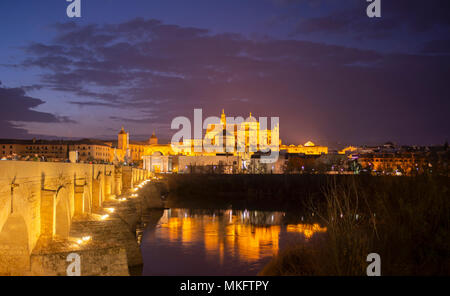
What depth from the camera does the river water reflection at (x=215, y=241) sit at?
18547 millimetres

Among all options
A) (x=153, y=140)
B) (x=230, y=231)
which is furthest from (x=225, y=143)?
(x=230, y=231)

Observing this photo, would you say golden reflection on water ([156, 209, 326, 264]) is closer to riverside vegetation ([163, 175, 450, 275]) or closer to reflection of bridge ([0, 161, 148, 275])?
riverside vegetation ([163, 175, 450, 275])

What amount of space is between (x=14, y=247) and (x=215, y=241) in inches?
620

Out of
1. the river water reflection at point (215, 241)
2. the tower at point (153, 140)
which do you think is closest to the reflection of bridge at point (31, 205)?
the river water reflection at point (215, 241)

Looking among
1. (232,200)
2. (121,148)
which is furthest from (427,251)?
(121,148)

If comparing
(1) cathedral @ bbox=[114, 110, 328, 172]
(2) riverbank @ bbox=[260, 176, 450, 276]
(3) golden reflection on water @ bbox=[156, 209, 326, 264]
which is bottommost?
(3) golden reflection on water @ bbox=[156, 209, 326, 264]

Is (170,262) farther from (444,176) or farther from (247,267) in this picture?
(444,176)

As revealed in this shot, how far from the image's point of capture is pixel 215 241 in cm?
2434

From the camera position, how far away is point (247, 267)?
18.5 metres

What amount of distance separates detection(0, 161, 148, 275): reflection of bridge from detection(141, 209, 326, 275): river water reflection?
15.0ft

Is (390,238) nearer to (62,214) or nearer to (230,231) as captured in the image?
(62,214)

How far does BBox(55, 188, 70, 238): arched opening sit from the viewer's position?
13224 millimetres

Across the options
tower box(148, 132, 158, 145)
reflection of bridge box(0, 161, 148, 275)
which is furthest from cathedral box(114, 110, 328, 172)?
reflection of bridge box(0, 161, 148, 275)
